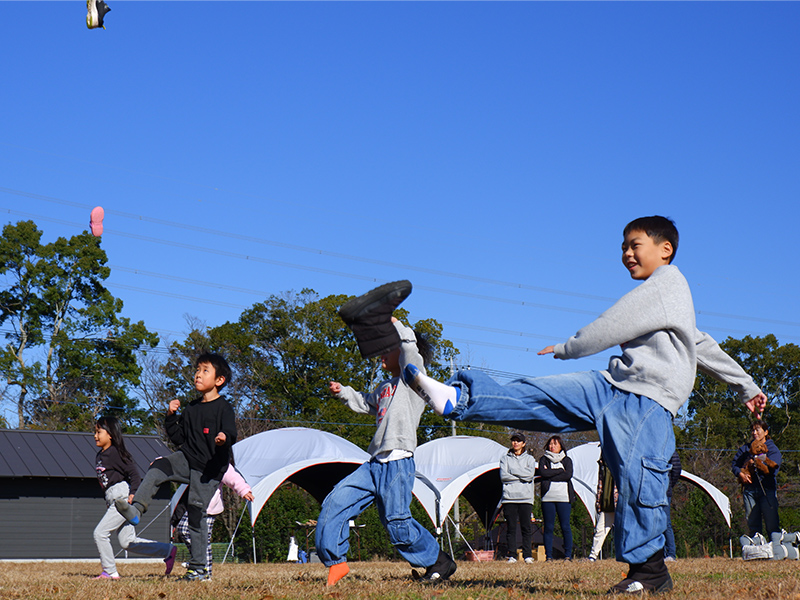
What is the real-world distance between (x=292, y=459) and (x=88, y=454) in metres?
8.35

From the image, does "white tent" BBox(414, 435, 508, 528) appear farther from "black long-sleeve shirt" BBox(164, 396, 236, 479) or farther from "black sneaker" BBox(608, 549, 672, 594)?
"black sneaker" BBox(608, 549, 672, 594)

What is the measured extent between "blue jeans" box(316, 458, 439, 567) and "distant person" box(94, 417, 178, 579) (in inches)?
108

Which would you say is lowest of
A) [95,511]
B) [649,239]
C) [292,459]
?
[95,511]

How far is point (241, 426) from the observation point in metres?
36.0

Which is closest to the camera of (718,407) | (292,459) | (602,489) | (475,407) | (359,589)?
(475,407)

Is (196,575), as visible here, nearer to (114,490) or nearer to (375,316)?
(114,490)

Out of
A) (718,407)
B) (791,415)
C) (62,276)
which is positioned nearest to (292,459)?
(62,276)

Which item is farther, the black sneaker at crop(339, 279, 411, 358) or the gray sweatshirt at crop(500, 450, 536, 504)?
the gray sweatshirt at crop(500, 450, 536, 504)

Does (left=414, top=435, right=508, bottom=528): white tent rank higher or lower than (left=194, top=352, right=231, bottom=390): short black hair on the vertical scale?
lower

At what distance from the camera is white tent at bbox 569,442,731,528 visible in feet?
58.7

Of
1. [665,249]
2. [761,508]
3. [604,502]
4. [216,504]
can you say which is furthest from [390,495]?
[761,508]

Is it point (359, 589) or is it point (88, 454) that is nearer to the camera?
point (359, 589)

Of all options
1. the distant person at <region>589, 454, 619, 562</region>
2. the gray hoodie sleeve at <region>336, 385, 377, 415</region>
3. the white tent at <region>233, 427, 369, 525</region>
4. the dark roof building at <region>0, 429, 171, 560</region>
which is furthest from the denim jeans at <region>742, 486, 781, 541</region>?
the dark roof building at <region>0, 429, 171, 560</region>

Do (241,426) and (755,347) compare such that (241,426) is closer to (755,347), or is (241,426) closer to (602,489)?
(602,489)
